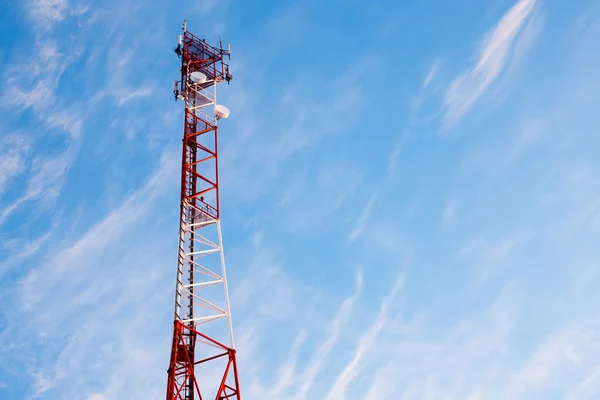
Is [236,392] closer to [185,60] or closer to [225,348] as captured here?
[225,348]

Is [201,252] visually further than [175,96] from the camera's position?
No

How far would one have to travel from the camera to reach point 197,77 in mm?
72812

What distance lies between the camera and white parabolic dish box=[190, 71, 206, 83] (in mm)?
72562

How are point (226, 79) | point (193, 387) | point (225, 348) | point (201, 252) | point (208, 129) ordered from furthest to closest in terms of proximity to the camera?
point (226, 79), point (208, 129), point (201, 252), point (225, 348), point (193, 387)

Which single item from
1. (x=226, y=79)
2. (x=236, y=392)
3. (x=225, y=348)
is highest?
(x=226, y=79)

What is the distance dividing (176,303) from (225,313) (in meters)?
4.56

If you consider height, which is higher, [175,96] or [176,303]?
[175,96]

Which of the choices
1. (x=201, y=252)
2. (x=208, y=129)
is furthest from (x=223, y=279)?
(x=208, y=129)

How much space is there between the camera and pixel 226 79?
248 ft

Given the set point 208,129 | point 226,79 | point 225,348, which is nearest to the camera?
point 225,348

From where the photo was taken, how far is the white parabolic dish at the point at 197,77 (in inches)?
2857

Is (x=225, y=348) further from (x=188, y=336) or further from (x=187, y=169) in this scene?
(x=187, y=169)

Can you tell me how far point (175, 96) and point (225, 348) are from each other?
26.5 m

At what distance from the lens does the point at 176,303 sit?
59219 mm
